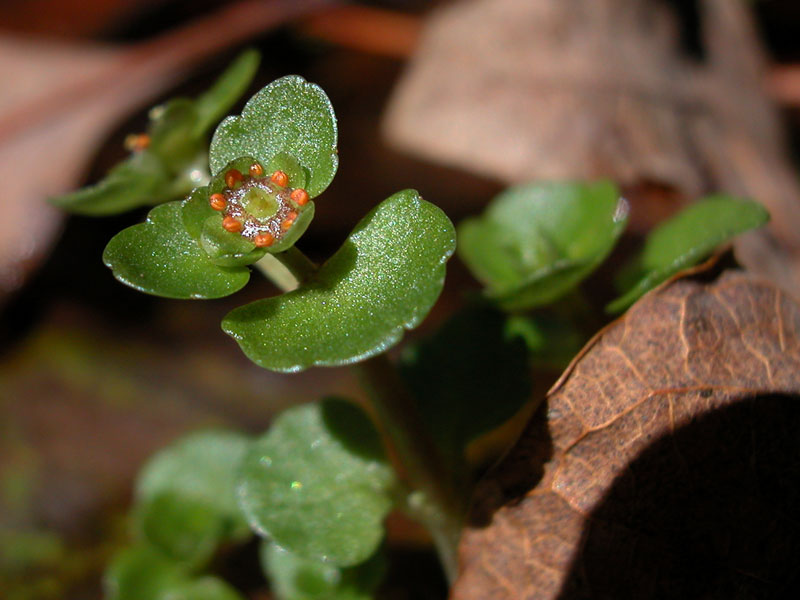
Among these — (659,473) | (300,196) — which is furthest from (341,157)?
(659,473)

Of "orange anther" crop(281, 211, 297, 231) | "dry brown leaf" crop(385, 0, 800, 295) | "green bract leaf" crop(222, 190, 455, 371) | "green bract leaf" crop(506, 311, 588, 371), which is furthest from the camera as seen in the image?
"dry brown leaf" crop(385, 0, 800, 295)

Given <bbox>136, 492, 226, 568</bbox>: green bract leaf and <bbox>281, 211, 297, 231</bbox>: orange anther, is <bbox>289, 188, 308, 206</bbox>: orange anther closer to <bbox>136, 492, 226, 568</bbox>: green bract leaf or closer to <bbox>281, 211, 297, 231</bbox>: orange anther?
<bbox>281, 211, 297, 231</bbox>: orange anther

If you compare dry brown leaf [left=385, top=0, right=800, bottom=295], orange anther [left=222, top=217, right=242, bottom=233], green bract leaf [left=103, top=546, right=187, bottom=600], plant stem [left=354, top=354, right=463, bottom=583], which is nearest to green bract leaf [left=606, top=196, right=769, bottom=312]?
plant stem [left=354, top=354, right=463, bottom=583]

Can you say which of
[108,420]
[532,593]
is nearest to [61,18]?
[108,420]

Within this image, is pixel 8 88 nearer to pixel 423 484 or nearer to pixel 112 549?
pixel 112 549

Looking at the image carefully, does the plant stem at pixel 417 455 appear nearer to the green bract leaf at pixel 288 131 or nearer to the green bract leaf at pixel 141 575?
the green bract leaf at pixel 288 131

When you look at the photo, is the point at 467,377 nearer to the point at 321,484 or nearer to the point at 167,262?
the point at 321,484
